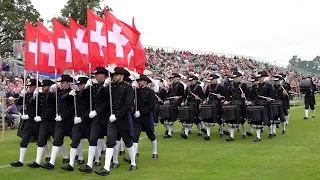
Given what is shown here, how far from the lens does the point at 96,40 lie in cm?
1009

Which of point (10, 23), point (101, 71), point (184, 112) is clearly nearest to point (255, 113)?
point (184, 112)

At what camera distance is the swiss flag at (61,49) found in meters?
11.0

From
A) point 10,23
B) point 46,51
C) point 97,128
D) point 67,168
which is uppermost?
point 10,23

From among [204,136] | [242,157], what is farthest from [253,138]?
[242,157]

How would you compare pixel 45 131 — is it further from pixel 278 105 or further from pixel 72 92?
pixel 278 105

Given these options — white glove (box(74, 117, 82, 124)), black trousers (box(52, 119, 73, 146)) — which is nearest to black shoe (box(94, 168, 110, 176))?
white glove (box(74, 117, 82, 124))

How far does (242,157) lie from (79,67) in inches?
184

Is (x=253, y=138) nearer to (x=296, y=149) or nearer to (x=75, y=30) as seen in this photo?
(x=296, y=149)

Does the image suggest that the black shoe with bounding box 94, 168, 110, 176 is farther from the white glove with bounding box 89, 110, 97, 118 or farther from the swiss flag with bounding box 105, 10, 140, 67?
the swiss flag with bounding box 105, 10, 140, 67

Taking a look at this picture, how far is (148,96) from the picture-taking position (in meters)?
10.9

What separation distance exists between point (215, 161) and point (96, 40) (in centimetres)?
408

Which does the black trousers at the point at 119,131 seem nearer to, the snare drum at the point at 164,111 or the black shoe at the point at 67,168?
the black shoe at the point at 67,168

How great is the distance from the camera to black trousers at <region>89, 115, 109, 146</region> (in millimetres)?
9344

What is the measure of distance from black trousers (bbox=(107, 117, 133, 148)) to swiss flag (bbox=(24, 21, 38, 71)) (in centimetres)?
329
